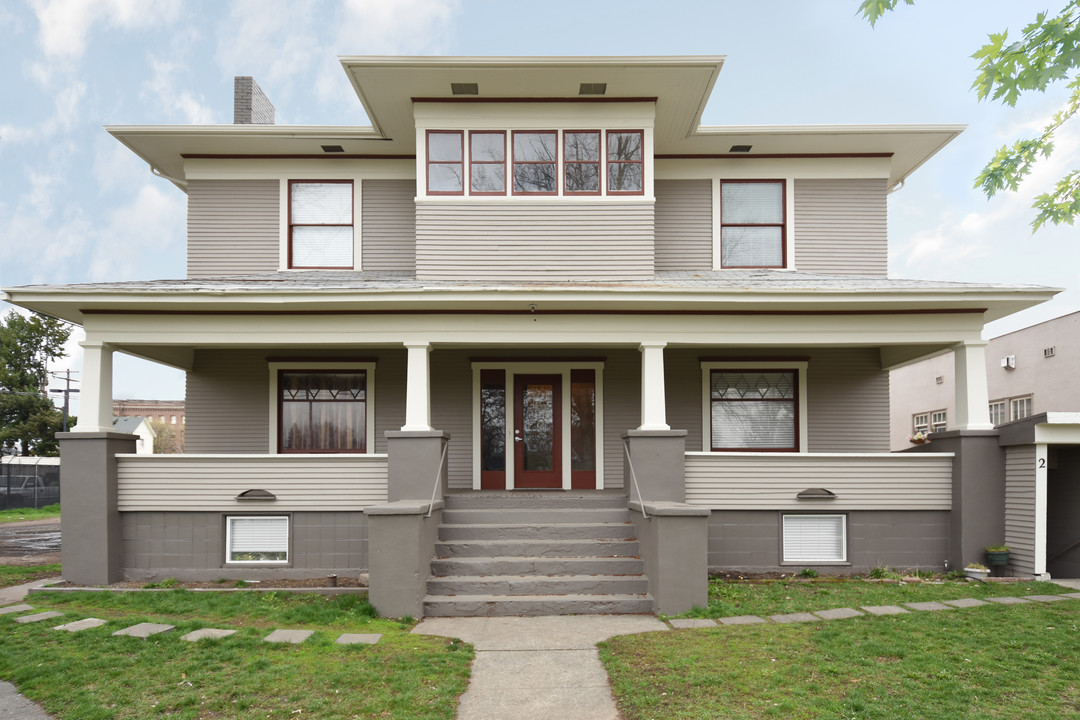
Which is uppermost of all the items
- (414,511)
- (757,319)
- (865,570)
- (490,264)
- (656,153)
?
(656,153)

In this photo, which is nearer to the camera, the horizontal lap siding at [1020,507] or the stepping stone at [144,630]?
the stepping stone at [144,630]

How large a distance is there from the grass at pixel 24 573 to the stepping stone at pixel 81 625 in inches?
135

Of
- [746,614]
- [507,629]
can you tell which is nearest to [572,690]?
[507,629]

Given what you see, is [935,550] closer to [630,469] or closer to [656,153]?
[630,469]

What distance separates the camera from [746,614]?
7.34 m

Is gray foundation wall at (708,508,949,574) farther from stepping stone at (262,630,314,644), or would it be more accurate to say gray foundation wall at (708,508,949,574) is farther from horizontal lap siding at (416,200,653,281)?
stepping stone at (262,630,314,644)

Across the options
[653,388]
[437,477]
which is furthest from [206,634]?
[653,388]

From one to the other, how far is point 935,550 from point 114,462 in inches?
458

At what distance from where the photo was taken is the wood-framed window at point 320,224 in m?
12.1

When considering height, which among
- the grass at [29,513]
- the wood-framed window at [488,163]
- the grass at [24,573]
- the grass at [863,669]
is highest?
the wood-framed window at [488,163]

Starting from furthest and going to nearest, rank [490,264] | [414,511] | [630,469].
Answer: [490,264], [630,469], [414,511]

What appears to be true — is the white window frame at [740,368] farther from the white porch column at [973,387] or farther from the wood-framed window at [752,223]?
the white porch column at [973,387]

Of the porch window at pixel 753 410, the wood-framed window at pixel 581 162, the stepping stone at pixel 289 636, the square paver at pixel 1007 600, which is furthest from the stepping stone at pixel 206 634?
the square paver at pixel 1007 600

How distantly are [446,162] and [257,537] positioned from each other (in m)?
6.28
